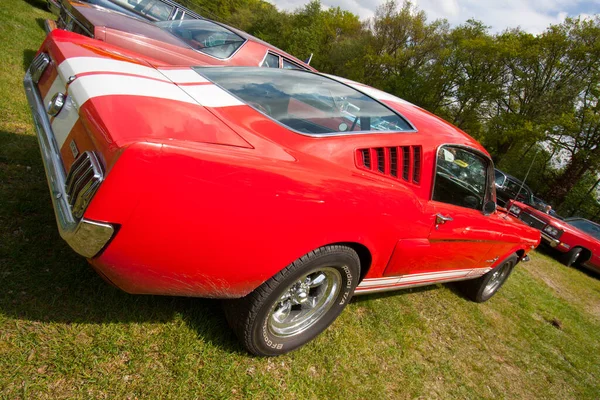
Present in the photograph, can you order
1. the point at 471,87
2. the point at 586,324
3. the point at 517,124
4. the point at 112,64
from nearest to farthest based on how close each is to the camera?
the point at 112,64 → the point at 586,324 → the point at 517,124 → the point at 471,87

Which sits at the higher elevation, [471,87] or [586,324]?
[471,87]

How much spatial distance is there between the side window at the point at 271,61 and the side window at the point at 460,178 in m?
3.42

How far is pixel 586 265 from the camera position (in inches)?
314

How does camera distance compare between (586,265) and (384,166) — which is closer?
(384,166)

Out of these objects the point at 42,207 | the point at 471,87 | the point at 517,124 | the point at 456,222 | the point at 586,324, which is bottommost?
the point at 42,207

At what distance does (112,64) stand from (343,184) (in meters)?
1.45

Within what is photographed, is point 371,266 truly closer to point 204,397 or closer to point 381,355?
point 381,355

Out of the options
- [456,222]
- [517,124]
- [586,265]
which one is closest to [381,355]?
[456,222]

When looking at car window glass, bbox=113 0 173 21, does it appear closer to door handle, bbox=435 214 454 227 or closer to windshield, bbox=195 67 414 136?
windshield, bbox=195 67 414 136

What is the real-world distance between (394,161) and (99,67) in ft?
5.69

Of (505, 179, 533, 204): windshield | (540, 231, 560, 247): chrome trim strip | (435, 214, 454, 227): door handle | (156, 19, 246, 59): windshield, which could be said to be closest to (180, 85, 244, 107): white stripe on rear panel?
(435, 214, 454, 227): door handle

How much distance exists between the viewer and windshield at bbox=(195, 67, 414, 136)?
2.00 m

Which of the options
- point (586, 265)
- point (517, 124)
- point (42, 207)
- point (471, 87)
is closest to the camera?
point (42, 207)

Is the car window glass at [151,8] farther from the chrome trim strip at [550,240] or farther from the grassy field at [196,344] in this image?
the chrome trim strip at [550,240]
